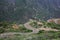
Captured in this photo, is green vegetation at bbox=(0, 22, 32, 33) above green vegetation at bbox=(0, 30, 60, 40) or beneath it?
above

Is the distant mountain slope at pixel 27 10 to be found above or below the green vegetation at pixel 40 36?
above

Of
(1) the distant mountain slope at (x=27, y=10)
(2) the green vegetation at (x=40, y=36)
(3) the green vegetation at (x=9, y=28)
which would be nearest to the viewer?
(2) the green vegetation at (x=40, y=36)

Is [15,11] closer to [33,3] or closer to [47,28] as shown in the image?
[33,3]

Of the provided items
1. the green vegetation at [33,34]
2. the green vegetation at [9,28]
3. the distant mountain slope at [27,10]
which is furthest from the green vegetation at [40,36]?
the distant mountain slope at [27,10]

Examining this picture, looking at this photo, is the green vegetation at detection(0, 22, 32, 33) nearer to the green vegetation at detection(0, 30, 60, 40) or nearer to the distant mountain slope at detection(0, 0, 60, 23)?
the distant mountain slope at detection(0, 0, 60, 23)

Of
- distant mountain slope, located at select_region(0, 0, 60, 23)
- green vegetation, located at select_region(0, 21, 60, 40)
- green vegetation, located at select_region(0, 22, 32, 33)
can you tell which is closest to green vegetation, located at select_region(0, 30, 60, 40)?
green vegetation, located at select_region(0, 21, 60, 40)

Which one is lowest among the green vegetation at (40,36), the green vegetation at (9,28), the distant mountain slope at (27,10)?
the green vegetation at (40,36)

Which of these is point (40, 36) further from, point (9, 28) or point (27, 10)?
point (27, 10)

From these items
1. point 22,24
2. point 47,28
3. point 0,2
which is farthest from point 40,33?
point 0,2

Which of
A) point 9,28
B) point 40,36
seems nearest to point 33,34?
point 40,36

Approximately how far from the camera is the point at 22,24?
6074 mm

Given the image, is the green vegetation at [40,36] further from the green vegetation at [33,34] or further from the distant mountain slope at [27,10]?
the distant mountain slope at [27,10]

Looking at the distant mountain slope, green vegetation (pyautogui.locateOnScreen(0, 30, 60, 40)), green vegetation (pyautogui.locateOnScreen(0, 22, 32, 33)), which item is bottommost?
green vegetation (pyautogui.locateOnScreen(0, 30, 60, 40))

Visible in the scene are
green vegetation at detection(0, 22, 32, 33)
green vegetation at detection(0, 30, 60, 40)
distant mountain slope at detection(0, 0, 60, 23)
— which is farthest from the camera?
distant mountain slope at detection(0, 0, 60, 23)
